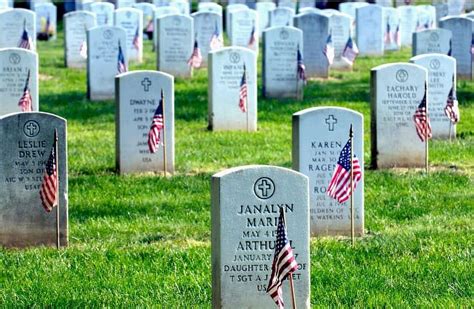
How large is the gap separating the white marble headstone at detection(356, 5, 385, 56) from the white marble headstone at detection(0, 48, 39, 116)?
14524 millimetres

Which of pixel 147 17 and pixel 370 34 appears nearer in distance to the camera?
pixel 370 34

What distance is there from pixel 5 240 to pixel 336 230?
307 cm

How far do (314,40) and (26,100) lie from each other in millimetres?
8665

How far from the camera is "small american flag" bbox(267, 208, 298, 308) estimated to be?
364 inches

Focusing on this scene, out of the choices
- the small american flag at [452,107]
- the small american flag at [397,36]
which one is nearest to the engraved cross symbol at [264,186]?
the small american flag at [452,107]

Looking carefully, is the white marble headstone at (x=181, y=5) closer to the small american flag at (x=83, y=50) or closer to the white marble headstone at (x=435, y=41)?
the small american flag at (x=83, y=50)

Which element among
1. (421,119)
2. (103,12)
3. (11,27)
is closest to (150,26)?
(103,12)

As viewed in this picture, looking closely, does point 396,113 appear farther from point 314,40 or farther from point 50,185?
point 314,40

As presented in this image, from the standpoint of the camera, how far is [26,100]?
19.4 meters

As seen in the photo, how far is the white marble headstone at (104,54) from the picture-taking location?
24000 mm

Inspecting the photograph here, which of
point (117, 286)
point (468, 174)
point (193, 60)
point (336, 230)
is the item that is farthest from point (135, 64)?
point (117, 286)

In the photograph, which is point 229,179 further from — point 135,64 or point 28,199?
point 135,64

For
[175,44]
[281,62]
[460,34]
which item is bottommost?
Answer: [281,62]

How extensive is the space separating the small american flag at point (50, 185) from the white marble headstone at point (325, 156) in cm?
225
